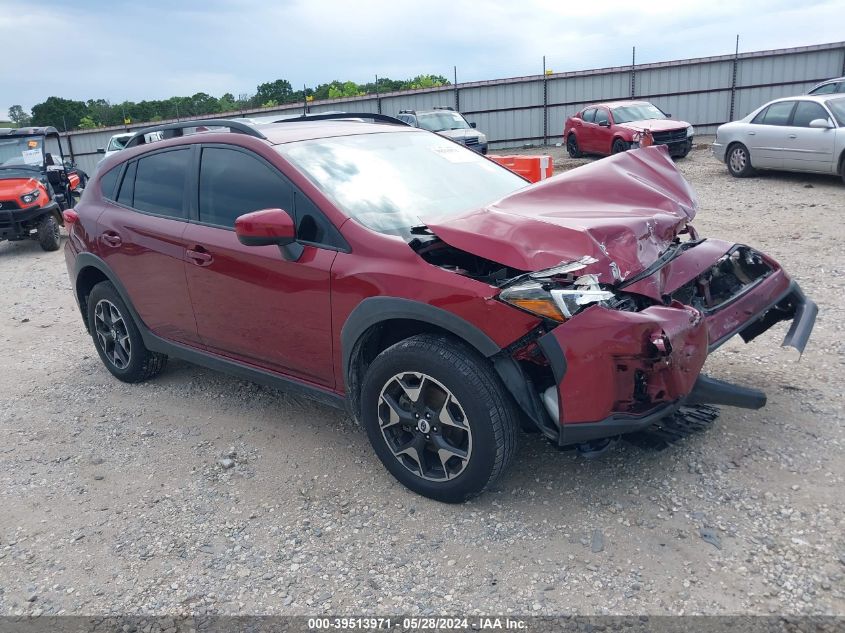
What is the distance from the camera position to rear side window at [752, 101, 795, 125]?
11.8m

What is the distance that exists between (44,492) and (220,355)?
1.19 meters

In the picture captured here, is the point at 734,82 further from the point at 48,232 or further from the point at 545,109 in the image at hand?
the point at 48,232

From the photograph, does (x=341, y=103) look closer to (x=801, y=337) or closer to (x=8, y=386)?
(x=8, y=386)

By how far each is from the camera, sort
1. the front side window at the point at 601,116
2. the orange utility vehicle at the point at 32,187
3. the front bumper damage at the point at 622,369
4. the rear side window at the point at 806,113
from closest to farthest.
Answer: the front bumper damage at the point at 622,369 → the rear side window at the point at 806,113 → the orange utility vehicle at the point at 32,187 → the front side window at the point at 601,116

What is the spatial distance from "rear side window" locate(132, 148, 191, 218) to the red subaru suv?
14 mm

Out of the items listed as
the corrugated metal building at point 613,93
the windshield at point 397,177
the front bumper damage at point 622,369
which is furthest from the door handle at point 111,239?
the corrugated metal building at point 613,93

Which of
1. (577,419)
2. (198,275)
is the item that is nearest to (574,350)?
(577,419)

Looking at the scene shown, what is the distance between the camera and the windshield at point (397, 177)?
3564 mm

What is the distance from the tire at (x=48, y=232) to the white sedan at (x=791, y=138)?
1236 centimetres

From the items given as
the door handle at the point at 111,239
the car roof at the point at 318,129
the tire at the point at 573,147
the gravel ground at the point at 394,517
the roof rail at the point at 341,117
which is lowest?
the gravel ground at the point at 394,517

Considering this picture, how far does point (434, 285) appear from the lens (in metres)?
3.03

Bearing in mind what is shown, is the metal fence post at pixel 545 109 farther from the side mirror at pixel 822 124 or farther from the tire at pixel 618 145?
the side mirror at pixel 822 124

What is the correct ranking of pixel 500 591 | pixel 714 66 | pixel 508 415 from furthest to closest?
1. pixel 714 66
2. pixel 508 415
3. pixel 500 591

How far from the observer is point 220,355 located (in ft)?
13.8
